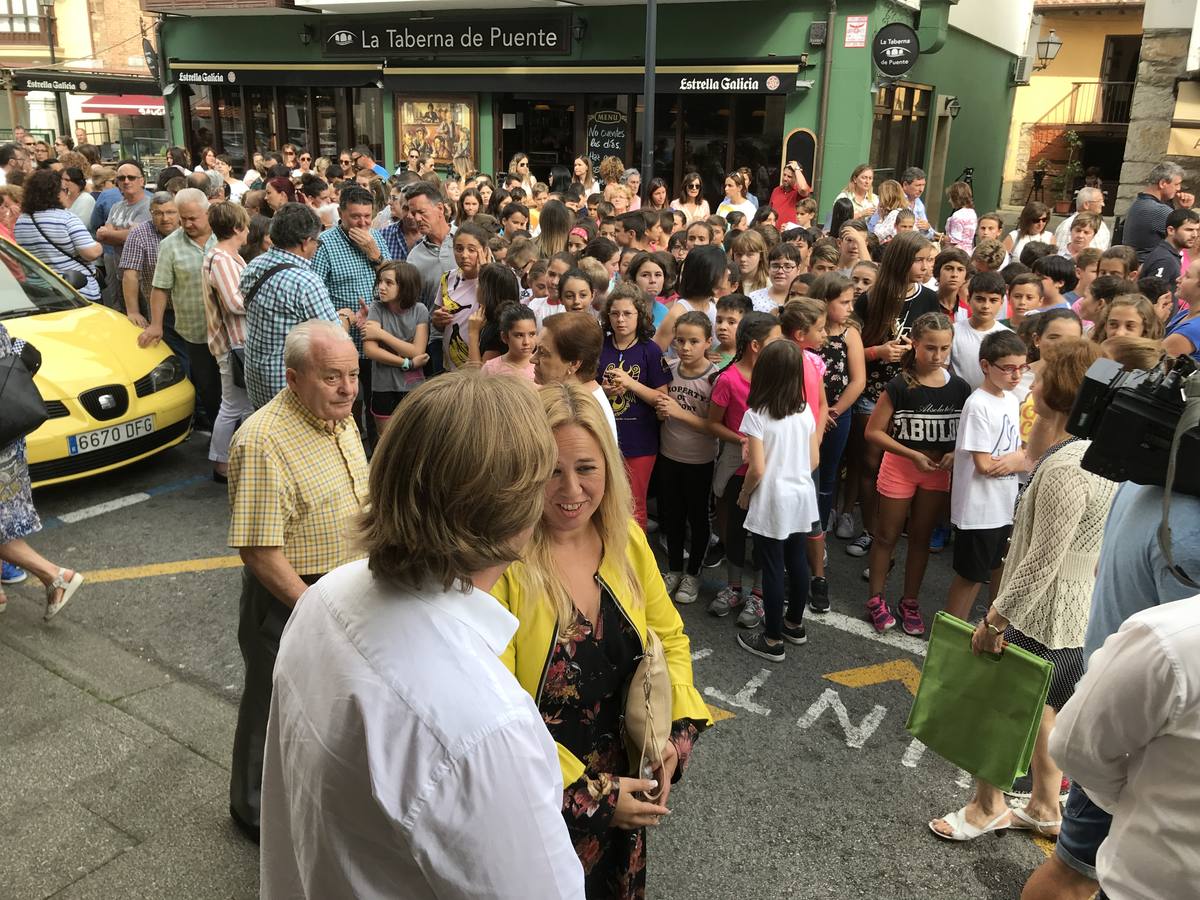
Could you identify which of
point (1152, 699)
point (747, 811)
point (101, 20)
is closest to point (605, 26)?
point (747, 811)

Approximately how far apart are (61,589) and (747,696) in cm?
332

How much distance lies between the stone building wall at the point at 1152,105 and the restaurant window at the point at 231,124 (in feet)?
59.2

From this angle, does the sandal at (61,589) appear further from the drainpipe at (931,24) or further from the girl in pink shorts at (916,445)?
the drainpipe at (931,24)

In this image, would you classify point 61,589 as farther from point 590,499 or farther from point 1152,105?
point 1152,105

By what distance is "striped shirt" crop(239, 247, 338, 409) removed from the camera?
17.6 ft

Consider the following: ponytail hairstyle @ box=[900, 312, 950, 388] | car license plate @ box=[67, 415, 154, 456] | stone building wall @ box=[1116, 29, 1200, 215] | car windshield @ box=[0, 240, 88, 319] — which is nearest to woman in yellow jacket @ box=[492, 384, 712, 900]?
ponytail hairstyle @ box=[900, 312, 950, 388]

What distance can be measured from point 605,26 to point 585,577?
16.5 metres

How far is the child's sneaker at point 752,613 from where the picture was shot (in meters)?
4.98

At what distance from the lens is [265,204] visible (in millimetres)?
9969

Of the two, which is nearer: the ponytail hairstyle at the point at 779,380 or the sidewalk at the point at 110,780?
the sidewalk at the point at 110,780

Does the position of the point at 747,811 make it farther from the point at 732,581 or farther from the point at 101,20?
the point at 101,20

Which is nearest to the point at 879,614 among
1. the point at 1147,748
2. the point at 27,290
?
the point at 1147,748

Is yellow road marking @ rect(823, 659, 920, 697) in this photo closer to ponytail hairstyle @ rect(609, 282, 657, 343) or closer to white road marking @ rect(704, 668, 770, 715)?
white road marking @ rect(704, 668, 770, 715)

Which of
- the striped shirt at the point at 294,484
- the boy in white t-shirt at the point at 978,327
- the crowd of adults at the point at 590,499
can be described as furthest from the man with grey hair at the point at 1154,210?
the striped shirt at the point at 294,484
